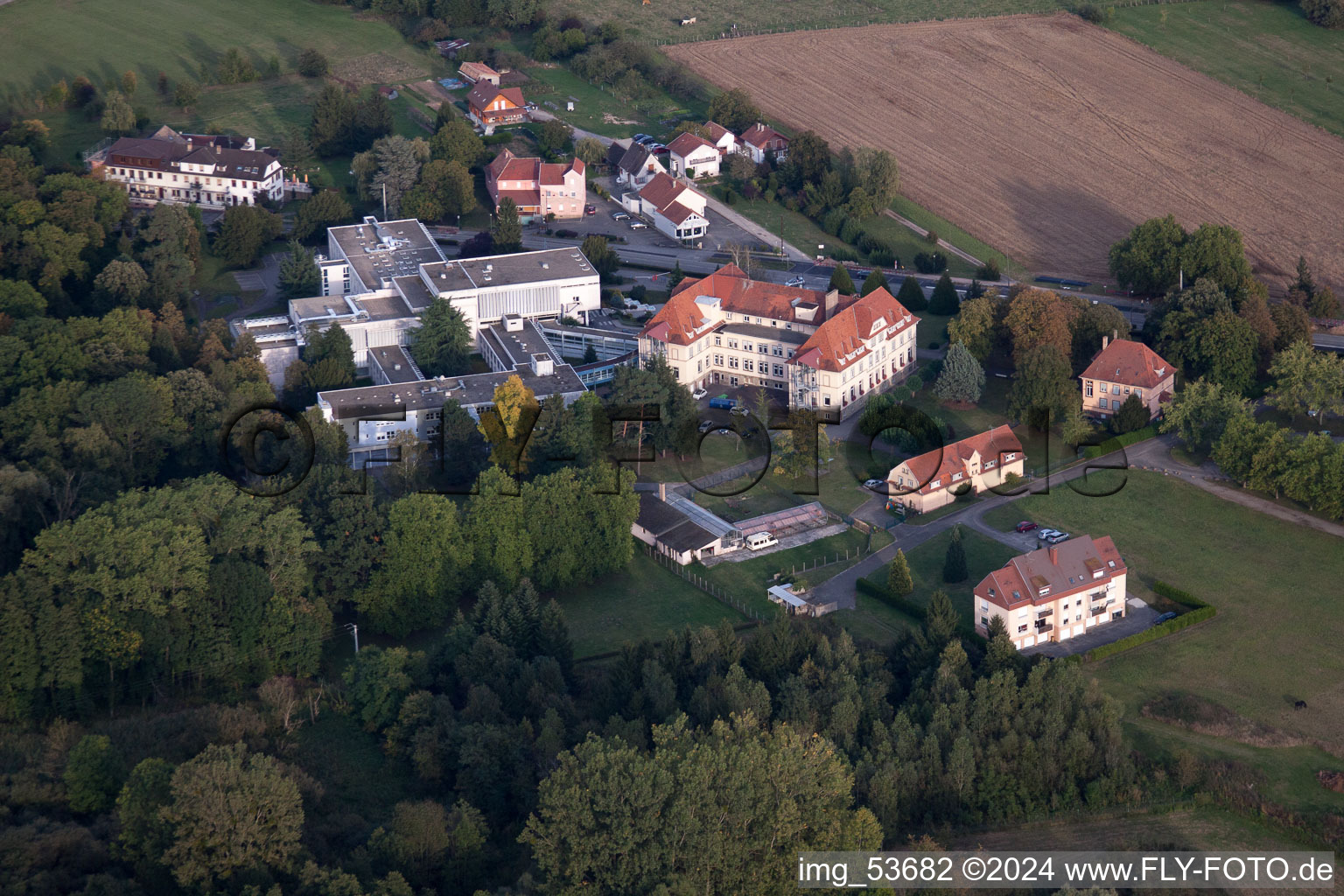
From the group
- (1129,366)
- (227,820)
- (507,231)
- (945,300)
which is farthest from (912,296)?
(227,820)

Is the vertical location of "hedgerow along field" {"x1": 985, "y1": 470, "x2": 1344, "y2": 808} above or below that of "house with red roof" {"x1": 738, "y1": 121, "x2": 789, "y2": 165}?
below

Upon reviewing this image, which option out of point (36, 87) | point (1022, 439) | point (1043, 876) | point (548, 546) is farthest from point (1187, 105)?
point (36, 87)

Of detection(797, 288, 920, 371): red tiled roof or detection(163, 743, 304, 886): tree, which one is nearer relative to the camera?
detection(163, 743, 304, 886): tree

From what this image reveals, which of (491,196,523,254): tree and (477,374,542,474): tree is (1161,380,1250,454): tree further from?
(491,196,523,254): tree

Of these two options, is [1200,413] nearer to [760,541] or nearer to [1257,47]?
[760,541]

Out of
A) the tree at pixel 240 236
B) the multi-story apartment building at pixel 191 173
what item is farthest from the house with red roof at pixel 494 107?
the tree at pixel 240 236

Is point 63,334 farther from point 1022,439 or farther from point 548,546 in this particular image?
point 1022,439

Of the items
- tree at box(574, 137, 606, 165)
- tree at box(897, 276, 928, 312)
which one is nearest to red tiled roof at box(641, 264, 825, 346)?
tree at box(897, 276, 928, 312)

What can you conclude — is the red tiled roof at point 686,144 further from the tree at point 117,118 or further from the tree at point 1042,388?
the tree at point 1042,388
